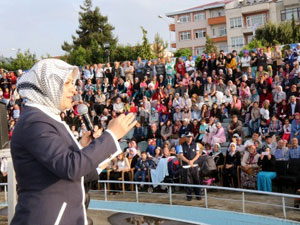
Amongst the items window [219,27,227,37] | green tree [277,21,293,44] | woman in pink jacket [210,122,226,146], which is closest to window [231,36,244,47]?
window [219,27,227,37]

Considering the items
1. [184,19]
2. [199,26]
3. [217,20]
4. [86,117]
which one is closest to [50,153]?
[86,117]

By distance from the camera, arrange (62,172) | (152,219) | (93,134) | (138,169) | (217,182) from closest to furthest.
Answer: (62,172) → (93,134) → (152,219) → (217,182) → (138,169)

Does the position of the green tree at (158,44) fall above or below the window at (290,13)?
below

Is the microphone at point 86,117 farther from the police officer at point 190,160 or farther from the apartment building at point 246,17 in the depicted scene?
the apartment building at point 246,17

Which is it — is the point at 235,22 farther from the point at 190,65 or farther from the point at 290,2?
the point at 190,65

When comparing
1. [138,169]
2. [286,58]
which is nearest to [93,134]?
[138,169]

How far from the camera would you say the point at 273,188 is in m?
10.8

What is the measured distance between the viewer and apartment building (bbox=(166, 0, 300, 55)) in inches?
1969

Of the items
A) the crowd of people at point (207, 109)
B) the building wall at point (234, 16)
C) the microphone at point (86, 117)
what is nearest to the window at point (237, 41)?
the building wall at point (234, 16)

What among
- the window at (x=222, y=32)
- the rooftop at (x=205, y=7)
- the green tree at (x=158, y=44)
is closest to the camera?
the green tree at (x=158, y=44)

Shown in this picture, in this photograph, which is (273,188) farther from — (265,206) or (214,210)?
(214,210)

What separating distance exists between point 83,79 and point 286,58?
9.74 metres

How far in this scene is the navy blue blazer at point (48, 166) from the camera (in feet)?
6.11

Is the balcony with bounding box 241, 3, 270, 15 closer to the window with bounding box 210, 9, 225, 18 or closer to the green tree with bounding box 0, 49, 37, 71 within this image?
the window with bounding box 210, 9, 225, 18
